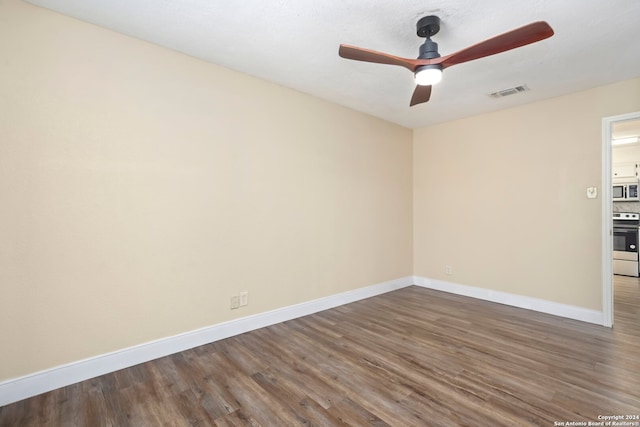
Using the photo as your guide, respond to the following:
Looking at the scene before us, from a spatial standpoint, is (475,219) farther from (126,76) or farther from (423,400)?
(126,76)

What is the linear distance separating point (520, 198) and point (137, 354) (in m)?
4.46

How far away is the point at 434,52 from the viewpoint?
1.98 metres

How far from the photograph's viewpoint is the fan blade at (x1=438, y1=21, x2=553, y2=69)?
4.95ft

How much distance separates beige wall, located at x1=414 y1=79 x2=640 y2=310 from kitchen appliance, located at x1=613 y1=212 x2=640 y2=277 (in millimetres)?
3094

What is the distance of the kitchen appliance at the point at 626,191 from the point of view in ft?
17.9

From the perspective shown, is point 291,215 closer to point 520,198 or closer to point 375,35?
point 375,35

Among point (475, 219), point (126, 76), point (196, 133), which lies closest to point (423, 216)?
point (475, 219)

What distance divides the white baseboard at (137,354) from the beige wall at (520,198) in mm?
2186

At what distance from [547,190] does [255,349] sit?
3.76 metres

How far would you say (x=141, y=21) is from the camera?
209 cm

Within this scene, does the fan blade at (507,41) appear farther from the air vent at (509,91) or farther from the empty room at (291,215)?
the air vent at (509,91)

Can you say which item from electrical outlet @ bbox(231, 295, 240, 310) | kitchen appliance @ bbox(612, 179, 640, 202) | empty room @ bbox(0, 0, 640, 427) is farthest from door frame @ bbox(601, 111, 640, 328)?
electrical outlet @ bbox(231, 295, 240, 310)

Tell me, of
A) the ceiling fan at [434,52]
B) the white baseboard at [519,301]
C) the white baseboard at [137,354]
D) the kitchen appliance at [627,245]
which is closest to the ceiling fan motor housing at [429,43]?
the ceiling fan at [434,52]

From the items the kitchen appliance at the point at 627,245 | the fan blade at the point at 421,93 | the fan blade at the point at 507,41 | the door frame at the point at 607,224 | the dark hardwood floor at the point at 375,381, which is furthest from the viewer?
the kitchen appliance at the point at 627,245
